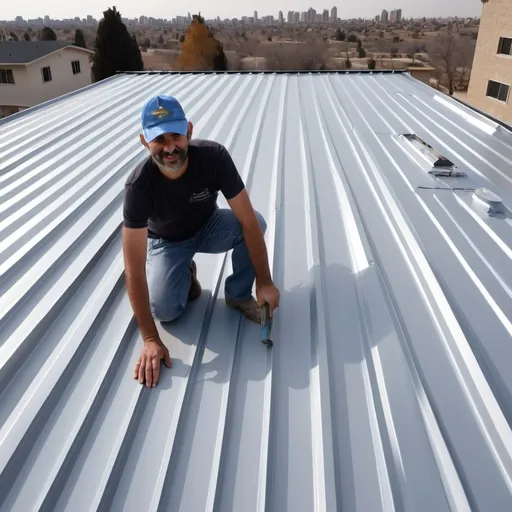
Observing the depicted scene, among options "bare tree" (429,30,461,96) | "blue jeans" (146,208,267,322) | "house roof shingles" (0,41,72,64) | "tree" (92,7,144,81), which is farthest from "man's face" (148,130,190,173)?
"bare tree" (429,30,461,96)

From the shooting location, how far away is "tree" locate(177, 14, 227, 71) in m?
28.6

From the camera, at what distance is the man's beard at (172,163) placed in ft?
6.17

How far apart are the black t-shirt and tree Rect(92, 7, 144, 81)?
22507mm

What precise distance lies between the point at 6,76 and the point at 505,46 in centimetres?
2198

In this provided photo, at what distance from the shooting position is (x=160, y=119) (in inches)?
72.8

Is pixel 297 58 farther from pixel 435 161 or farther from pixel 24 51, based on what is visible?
pixel 435 161

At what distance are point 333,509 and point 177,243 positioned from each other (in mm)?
1334

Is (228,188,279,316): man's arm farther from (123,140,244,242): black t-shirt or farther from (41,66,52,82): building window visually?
(41,66,52,82): building window

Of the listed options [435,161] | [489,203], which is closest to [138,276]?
[489,203]

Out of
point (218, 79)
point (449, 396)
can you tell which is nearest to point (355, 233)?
point (449, 396)

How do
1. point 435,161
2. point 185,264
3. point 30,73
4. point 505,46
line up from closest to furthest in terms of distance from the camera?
1. point 185,264
2. point 435,161
3. point 505,46
4. point 30,73

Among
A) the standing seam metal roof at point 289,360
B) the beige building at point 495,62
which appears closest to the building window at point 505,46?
the beige building at point 495,62

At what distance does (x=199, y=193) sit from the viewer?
2.06m

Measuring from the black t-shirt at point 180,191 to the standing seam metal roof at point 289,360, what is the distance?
1.40 feet
